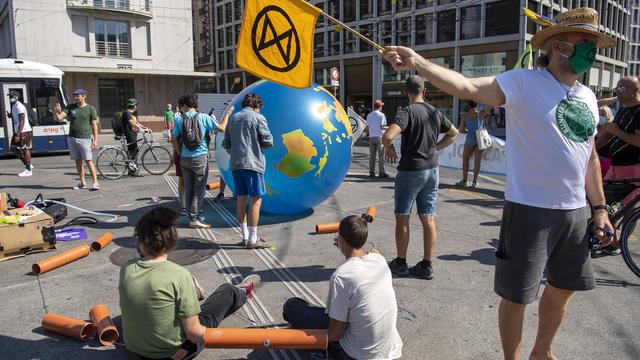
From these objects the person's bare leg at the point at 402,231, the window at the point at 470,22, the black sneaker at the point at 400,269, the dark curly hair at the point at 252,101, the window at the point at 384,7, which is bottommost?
the black sneaker at the point at 400,269

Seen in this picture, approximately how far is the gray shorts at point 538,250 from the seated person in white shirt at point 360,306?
712mm

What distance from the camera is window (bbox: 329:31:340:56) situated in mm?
45625

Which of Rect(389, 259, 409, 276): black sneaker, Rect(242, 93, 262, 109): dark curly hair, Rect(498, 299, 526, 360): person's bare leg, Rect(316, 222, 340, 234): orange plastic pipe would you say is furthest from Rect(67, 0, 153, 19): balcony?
Rect(498, 299, 526, 360): person's bare leg

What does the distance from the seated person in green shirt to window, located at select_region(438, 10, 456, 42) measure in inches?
1481

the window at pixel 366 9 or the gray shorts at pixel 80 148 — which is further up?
the window at pixel 366 9

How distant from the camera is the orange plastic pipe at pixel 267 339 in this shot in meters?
3.04

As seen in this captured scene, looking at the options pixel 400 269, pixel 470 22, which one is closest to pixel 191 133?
pixel 400 269

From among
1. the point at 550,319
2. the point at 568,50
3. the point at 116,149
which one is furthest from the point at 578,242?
the point at 116,149

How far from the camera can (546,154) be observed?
2664 mm

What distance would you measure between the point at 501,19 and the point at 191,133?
109 feet

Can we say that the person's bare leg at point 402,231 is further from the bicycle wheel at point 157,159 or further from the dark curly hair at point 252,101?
the bicycle wheel at point 157,159

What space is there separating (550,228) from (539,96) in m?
0.75

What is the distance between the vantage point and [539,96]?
105 inches

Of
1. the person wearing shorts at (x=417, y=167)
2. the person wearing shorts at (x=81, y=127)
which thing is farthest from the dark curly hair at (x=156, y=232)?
the person wearing shorts at (x=81, y=127)
